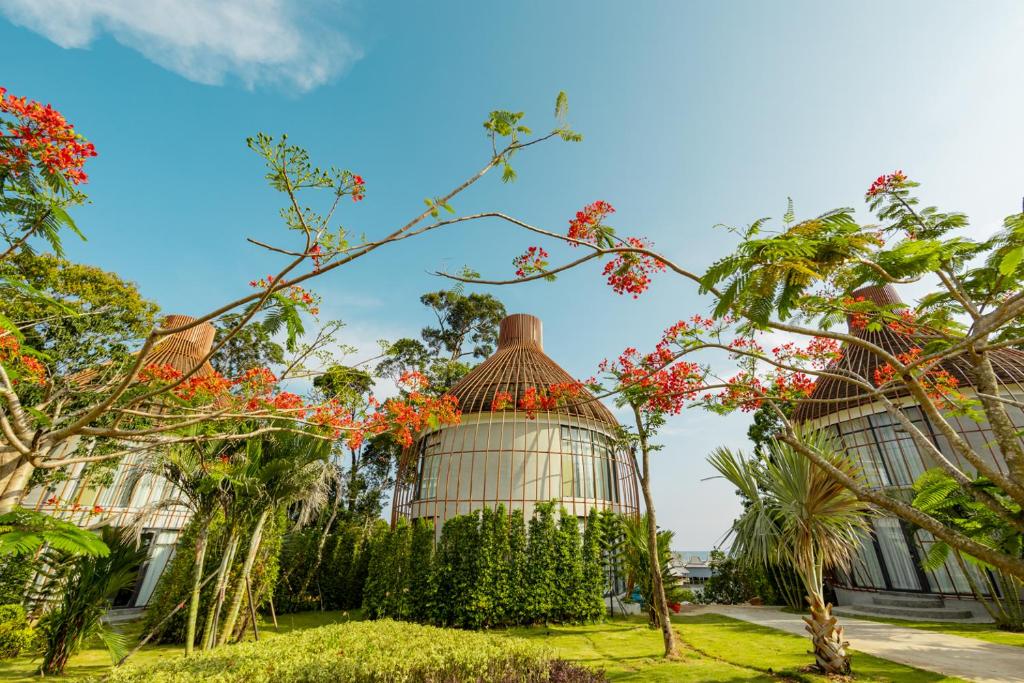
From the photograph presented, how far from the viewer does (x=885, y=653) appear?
7340 millimetres

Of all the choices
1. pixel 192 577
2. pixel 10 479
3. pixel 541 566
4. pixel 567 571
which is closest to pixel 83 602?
pixel 192 577

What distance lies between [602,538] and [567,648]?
4510mm

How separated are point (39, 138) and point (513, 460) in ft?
43.5

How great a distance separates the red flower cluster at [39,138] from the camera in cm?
362

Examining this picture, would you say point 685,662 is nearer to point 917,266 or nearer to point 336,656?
point 336,656

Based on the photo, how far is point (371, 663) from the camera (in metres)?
4.49

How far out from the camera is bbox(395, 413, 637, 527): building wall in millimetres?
14602

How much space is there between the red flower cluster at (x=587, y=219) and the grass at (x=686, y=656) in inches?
219

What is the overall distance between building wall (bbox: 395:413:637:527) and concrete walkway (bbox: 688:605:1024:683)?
5.33m

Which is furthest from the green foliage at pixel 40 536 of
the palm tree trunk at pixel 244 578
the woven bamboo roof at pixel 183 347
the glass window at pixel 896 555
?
the glass window at pixel 896 555

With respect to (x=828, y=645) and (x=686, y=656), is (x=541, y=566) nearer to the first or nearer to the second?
(x=686, y=656)

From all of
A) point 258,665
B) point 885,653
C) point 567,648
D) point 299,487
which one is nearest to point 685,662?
point 567,648

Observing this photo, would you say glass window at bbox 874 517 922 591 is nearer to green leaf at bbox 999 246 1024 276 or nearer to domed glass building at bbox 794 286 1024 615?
domed glass building at bbox 794 286 1024 615

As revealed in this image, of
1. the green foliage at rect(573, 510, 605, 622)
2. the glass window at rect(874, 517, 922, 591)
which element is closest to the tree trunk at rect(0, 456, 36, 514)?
the green foliage at rect(573, 510, 605, 622)
